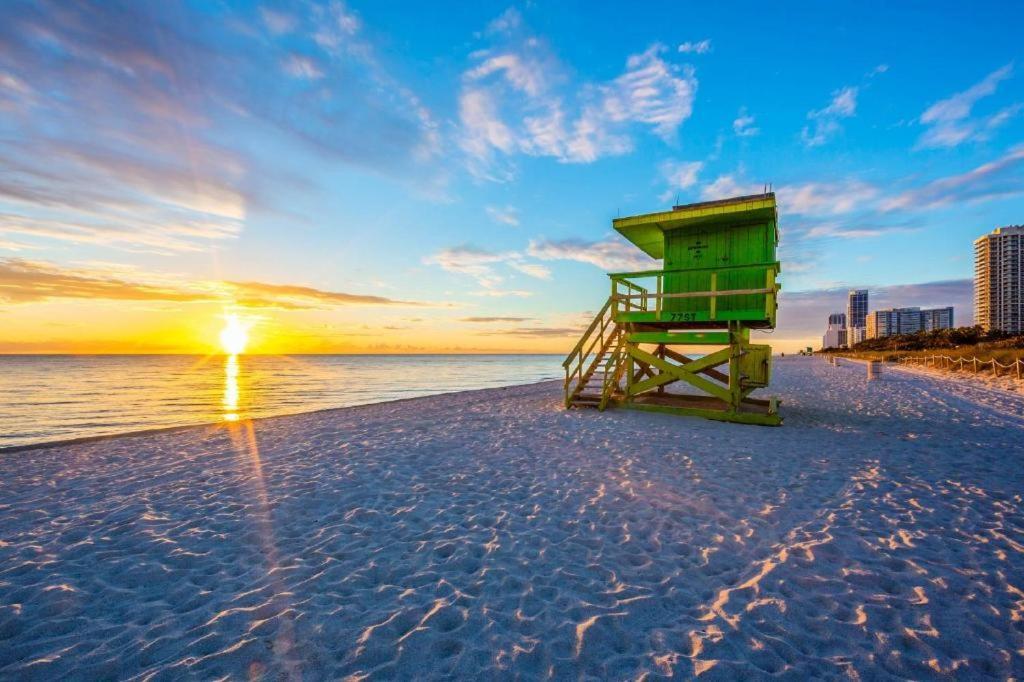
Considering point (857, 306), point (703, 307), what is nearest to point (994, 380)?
point (703, 307)

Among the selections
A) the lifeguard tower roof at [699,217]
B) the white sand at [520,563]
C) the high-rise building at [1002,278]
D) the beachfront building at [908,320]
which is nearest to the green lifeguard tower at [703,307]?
the lifeguard tower roof at [699,217]

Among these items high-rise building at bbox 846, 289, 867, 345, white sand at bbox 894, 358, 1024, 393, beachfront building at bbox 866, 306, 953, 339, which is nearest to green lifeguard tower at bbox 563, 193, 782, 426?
white sand at bbox 894, 358, 1024, 393

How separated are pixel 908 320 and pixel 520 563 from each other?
19350 centimetres

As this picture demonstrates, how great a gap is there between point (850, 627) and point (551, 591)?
2.27 metres

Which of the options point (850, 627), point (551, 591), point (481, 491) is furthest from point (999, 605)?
point (481, 491)

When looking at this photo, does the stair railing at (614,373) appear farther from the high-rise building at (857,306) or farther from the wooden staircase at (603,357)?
the high-rise building at (857,306)

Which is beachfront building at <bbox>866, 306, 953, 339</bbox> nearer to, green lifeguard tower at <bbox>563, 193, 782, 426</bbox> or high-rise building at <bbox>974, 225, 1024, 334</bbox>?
high-rise building at <bbox>974, 225, 1024, 334</bbox>

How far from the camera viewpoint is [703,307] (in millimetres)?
12812

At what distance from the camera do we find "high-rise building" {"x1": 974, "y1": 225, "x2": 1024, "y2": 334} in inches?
3713

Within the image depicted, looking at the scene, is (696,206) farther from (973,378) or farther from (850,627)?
(973,378)

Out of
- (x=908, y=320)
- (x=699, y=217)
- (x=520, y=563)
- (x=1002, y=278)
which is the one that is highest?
(x=1002, y=278)

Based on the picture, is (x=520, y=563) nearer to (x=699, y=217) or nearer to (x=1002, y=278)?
(x=699, y=217)

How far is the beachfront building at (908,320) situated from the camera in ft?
459

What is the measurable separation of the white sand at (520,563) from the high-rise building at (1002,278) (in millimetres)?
130176
